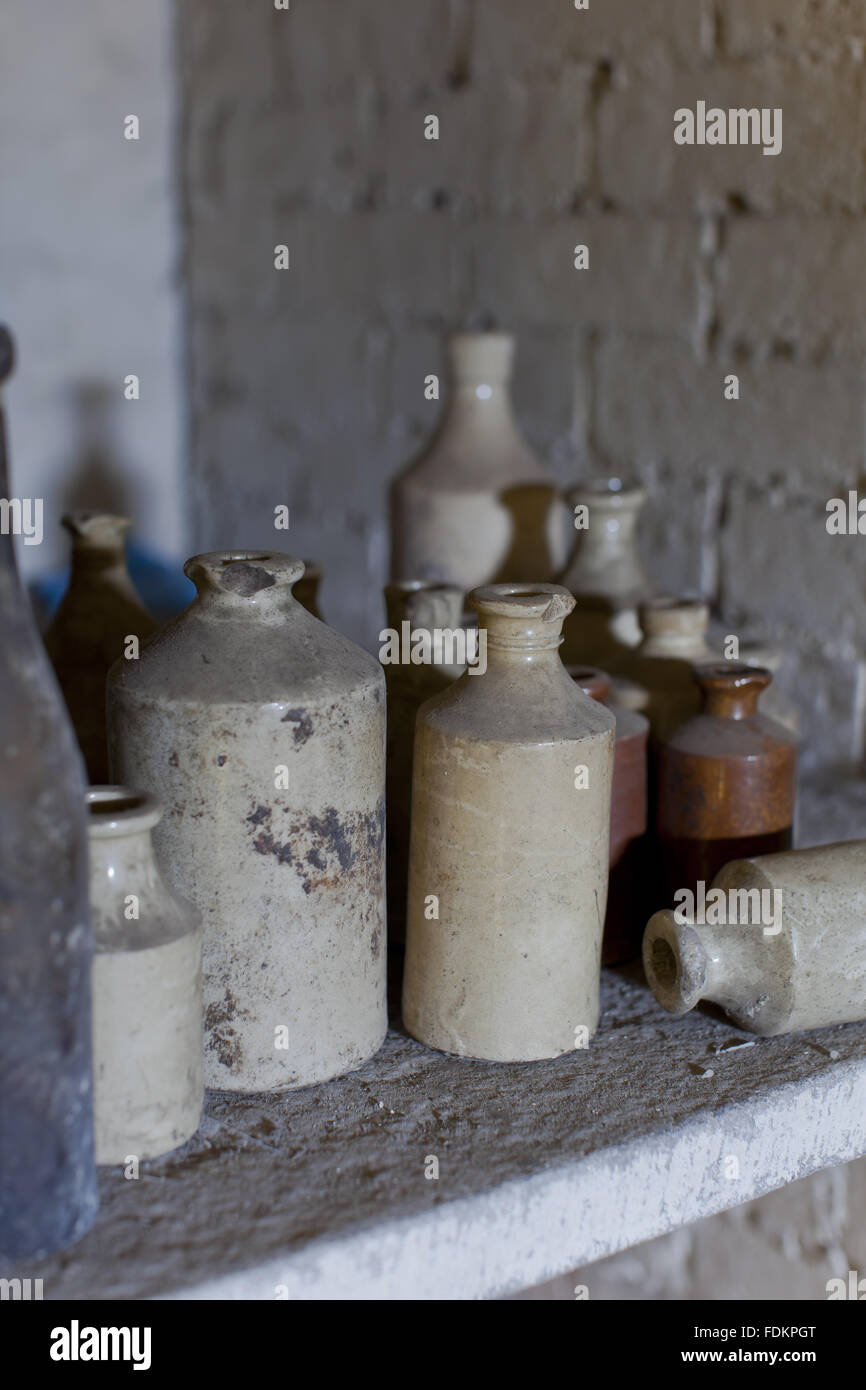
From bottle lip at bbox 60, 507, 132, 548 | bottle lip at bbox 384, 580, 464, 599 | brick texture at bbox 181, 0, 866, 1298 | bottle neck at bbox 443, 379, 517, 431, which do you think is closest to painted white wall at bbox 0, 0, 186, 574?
brick texture at bbox 181, 0, 866, 1298

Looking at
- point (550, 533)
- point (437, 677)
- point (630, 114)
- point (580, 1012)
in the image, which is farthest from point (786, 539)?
point (580, 1012)

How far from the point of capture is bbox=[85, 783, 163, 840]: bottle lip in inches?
43.8

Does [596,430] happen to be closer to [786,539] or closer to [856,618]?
[786,539]

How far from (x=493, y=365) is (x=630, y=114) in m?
0.61

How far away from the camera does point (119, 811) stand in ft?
3.80

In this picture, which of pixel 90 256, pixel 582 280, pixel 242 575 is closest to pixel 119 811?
pixel 242 575

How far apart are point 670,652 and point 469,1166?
27.3 inches

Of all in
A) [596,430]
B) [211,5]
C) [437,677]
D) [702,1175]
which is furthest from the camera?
[211,5]

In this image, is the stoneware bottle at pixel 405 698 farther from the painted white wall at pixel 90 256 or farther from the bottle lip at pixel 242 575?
the painted white wall at pixel 90 256

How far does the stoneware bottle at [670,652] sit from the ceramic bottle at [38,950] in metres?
0.78

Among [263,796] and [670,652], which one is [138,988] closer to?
[263,796]

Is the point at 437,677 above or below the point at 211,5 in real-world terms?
below

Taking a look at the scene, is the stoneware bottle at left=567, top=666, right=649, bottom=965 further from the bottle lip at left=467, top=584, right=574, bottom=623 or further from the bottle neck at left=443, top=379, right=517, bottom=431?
the bottle neck at left=443, top=379, right=517, bottom=431
